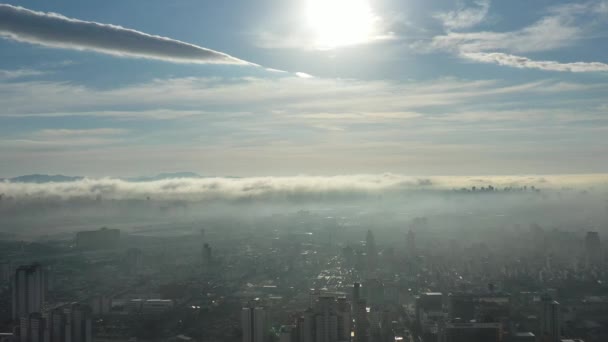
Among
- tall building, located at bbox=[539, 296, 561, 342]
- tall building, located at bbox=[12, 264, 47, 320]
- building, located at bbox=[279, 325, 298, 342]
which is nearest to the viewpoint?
building, located at bbox=[279, 325, 298, 342]

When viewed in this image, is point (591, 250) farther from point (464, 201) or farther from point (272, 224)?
point (464, 201)

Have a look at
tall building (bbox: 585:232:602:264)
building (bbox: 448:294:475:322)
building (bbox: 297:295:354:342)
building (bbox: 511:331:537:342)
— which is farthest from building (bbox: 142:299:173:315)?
tall building (bbox: 585:232:602:264)

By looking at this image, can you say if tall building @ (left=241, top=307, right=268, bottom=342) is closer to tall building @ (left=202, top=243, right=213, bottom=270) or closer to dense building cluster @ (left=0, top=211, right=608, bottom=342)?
dense building cluster @ (left=0, top=211, right=608, bottom=342)

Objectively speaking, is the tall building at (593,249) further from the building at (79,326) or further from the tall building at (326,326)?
the building at (79,326)

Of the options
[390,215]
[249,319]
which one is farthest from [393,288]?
[390,215]

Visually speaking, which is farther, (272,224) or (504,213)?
(504,213)

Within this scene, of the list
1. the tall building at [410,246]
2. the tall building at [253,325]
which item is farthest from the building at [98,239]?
the tall building at [253,325]
